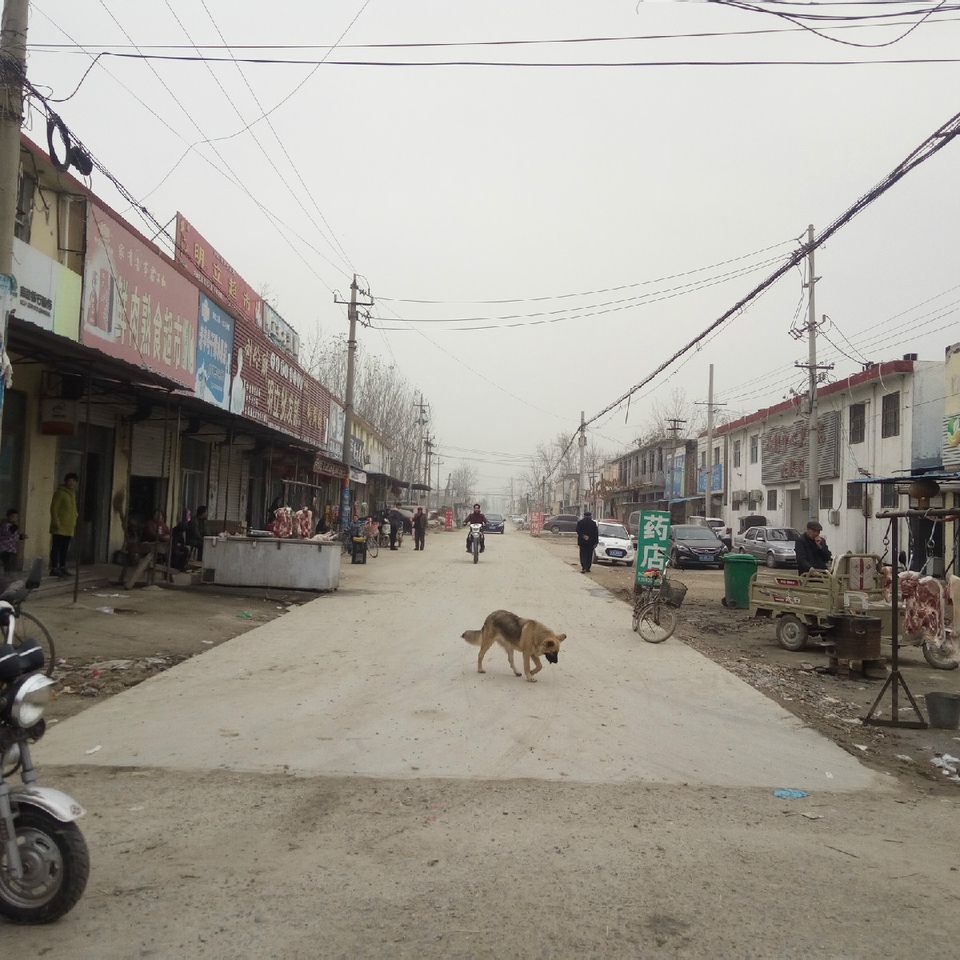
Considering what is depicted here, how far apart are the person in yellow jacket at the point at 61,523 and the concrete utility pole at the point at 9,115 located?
6219mm

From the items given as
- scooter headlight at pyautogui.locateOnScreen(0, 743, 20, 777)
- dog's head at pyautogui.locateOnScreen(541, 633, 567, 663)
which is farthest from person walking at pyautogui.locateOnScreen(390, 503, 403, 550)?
scooter headlight at pyautogui.locateOnScreen(0, 743, 20, 777)

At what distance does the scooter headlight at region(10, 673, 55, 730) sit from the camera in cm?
334

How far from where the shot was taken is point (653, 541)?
13430 mm

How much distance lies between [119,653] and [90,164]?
5.57m

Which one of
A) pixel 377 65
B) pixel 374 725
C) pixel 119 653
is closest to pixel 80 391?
pixel 119 653

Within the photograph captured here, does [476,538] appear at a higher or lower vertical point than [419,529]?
lower

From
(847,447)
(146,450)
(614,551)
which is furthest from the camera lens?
(847,447)

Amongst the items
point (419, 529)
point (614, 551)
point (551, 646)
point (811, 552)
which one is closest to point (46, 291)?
point (551, 646)

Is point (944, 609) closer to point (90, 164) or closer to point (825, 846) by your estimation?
point (825, 846)

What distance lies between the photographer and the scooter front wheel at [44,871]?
132 inches

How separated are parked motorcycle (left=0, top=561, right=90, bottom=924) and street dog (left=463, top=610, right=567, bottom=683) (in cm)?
551

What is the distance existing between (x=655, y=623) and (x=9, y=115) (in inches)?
375

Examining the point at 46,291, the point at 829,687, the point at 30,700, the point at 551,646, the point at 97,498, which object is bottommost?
the point at 829,687

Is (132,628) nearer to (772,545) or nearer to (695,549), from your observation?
(695,549)
